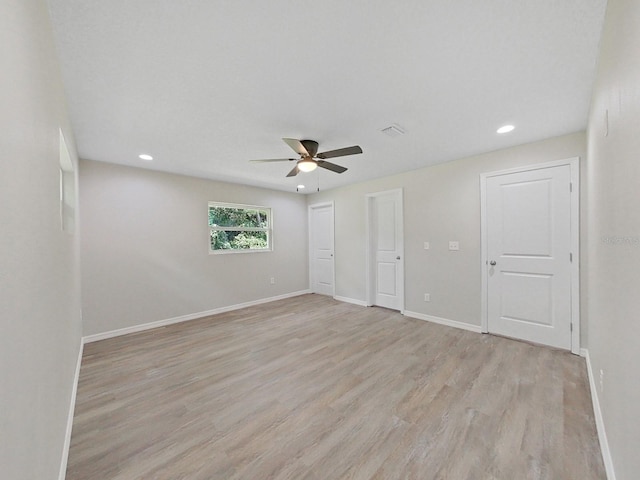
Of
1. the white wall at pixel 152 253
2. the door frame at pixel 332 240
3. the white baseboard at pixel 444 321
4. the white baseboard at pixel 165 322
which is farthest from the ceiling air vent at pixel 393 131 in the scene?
the white baseboard at pixel 165 322

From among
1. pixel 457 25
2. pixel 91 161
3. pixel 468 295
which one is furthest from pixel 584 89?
pixel 91 161

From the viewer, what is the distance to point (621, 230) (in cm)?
121

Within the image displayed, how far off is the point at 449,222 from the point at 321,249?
2.85 m

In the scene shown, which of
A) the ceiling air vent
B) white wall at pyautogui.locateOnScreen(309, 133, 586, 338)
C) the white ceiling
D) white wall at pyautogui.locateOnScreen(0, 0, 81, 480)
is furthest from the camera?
white wall at pyautogui.locateOnScreen(309, 133, 586, 338)

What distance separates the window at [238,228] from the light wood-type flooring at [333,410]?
75.2 inches

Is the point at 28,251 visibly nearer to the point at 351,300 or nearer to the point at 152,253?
the point at 152,253

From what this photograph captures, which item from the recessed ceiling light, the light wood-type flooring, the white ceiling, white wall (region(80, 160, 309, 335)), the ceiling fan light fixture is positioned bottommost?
the light wood-type flooring

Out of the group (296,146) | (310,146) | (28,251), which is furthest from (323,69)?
(28,251)

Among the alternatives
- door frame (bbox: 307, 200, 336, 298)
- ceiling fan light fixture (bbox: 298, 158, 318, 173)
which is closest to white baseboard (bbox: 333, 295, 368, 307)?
door frame (bbox: 307, 200, 336, 298)

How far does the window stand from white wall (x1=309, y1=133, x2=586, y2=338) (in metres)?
2.34

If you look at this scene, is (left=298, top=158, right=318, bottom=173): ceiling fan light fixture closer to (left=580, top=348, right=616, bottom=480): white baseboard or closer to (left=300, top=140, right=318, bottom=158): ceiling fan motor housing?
(left=300, top=140, right=318, bottom=158): ceiling fan motor housing

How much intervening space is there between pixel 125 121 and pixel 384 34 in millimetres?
2351

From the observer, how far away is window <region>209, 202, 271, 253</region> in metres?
4.62

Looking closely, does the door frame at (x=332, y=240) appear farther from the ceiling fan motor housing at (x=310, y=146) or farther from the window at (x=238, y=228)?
the ceiling fan motor housing at (x=310, y=146)
